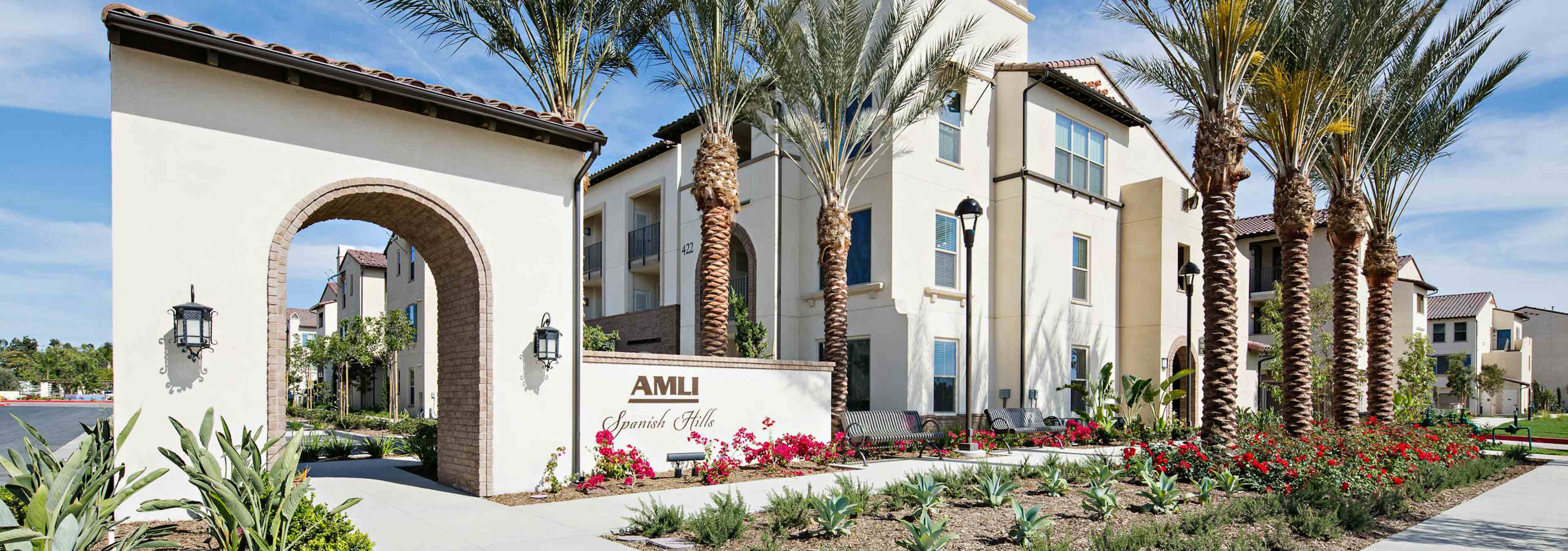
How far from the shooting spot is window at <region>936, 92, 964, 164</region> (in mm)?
19641

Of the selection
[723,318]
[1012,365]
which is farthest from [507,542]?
[1012,365]

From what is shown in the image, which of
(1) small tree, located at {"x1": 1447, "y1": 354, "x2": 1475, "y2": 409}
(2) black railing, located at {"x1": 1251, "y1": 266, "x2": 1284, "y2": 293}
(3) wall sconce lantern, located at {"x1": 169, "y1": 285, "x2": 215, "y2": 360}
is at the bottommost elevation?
(1) small tree, located at {"x1": 1447, "y1": 354, "x2": 1475, "y2": 409}

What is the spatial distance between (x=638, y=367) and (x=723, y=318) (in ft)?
11.0

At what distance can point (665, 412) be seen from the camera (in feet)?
40.8

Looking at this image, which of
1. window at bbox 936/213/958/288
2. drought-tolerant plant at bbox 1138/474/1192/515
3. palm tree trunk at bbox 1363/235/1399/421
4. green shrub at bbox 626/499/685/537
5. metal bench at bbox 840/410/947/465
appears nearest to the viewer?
green shrub at bbox 626/499/685/537

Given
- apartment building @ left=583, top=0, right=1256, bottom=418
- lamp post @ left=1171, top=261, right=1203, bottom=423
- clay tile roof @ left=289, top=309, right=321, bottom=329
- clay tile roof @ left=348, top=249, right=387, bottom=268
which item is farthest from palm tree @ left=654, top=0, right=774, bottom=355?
clay tile roof @ left=289, top=309, right=321, bottom=329

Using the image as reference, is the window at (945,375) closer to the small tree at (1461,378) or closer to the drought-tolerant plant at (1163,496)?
the drought-tolerant plant at (1163,496)

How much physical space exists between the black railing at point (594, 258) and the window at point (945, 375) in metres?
13.6

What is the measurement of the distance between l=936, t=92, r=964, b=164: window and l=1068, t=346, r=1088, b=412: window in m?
6.07

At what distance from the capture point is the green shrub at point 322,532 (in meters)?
6.33

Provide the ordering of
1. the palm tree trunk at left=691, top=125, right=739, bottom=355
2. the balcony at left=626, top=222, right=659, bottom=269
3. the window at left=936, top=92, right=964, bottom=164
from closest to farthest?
the palm tree trunk at left=691, top=125, right=739, bottom=355
the window at left=936, top=92, right=964, bottom=164
the balcony at left=626, top=222, right=659, bottom=269

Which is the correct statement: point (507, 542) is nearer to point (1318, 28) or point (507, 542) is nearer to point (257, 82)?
point (257, 82)

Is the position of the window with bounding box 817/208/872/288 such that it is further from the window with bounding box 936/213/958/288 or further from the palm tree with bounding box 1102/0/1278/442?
the palm tree with bounding box 1102/0/1278/442

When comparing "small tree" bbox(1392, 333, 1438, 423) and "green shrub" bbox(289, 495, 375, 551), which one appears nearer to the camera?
"green shrub" bbox(289, 495, 375, 551)
